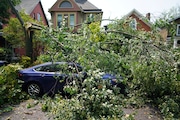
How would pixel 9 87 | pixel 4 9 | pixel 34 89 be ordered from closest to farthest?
pixel 9 87, pixel 34 89, pixel 4 9

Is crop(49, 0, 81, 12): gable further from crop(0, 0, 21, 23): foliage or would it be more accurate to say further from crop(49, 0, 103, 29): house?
crop(0, 0, 21, 23): foliage

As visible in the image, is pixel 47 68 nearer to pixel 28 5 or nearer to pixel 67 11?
pixel 67 11

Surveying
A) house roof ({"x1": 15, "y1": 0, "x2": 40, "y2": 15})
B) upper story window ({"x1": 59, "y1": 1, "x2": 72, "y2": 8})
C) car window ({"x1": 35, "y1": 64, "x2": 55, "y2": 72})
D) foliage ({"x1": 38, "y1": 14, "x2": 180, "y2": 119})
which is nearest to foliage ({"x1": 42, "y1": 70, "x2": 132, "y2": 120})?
foliage ({"x1": 38, "y1": 14, "x2": 180, "y2": 119})

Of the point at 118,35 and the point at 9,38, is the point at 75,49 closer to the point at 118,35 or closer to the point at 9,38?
the point at 118,35

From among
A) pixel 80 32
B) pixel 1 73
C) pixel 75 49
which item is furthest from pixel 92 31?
pixel 1 73

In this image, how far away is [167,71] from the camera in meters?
4.11

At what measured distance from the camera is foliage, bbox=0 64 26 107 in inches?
221

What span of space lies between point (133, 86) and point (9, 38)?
35.4ft

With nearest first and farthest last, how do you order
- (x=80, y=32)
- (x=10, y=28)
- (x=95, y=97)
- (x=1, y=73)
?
(x=95, y=97) → (x=80, y=32) → (x=1, y=73) → (x=10, y=28)

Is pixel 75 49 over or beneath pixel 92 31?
beneath

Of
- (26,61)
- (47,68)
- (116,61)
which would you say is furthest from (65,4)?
(116,61)

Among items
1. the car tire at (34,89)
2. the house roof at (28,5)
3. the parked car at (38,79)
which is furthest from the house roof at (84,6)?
the car tire at (34,89)

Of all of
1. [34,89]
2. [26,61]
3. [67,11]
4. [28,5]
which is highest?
[28,5]

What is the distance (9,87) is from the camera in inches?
229
